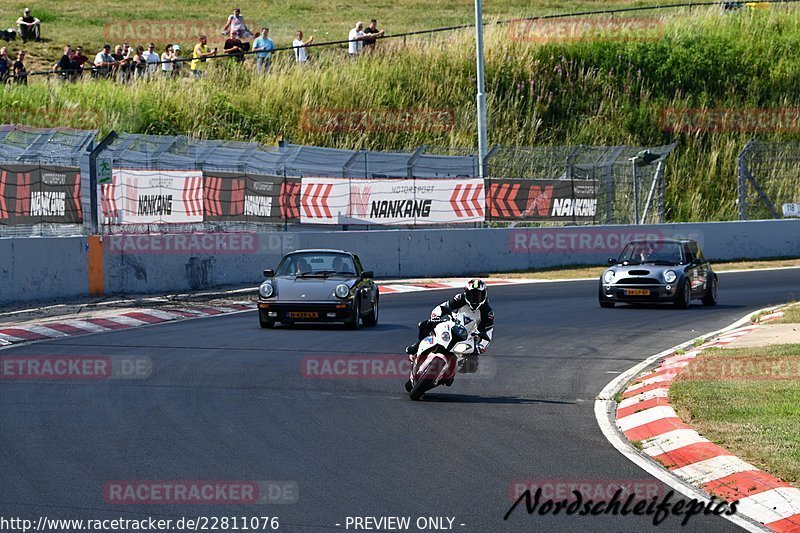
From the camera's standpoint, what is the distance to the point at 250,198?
85.0 ft

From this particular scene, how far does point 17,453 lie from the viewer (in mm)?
8352

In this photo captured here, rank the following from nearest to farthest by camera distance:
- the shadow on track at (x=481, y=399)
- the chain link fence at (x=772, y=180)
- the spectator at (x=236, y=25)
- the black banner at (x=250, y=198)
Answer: the shadow on track at (x=481, y=399) → the black banner at (x=250, y=198) → the chain link fence at (x=772, y=180) → the spectator at (x=236, y=25)

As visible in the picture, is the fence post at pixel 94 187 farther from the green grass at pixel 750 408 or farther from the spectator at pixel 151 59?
the spectator at pixel 151 59

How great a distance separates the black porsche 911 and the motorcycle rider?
5.77 m

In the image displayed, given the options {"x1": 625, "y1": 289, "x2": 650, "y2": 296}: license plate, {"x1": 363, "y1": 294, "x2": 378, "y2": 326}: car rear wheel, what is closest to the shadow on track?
{"x1": 363, "y1": 294, "x2": 378, "y2": 326}: car rear wheel

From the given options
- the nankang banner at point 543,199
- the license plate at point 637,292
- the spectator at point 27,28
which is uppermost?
the spectator at point 27,28

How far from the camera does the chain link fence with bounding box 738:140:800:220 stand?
31.1 meters

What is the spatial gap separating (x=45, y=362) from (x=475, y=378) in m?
4.97

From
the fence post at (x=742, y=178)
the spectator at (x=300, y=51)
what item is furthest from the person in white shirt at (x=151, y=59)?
the fence post at (x=742, y=178)

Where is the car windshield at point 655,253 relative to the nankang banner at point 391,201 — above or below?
below

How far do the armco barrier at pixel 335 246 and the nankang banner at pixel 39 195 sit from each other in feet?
3.78

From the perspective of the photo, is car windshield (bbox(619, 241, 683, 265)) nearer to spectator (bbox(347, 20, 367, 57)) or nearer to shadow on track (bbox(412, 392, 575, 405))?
shadow on track (bbox(412, 392, 575, 405))

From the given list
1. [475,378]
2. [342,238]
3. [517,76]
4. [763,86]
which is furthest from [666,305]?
[763,86]

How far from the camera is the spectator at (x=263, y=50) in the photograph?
37781mm
